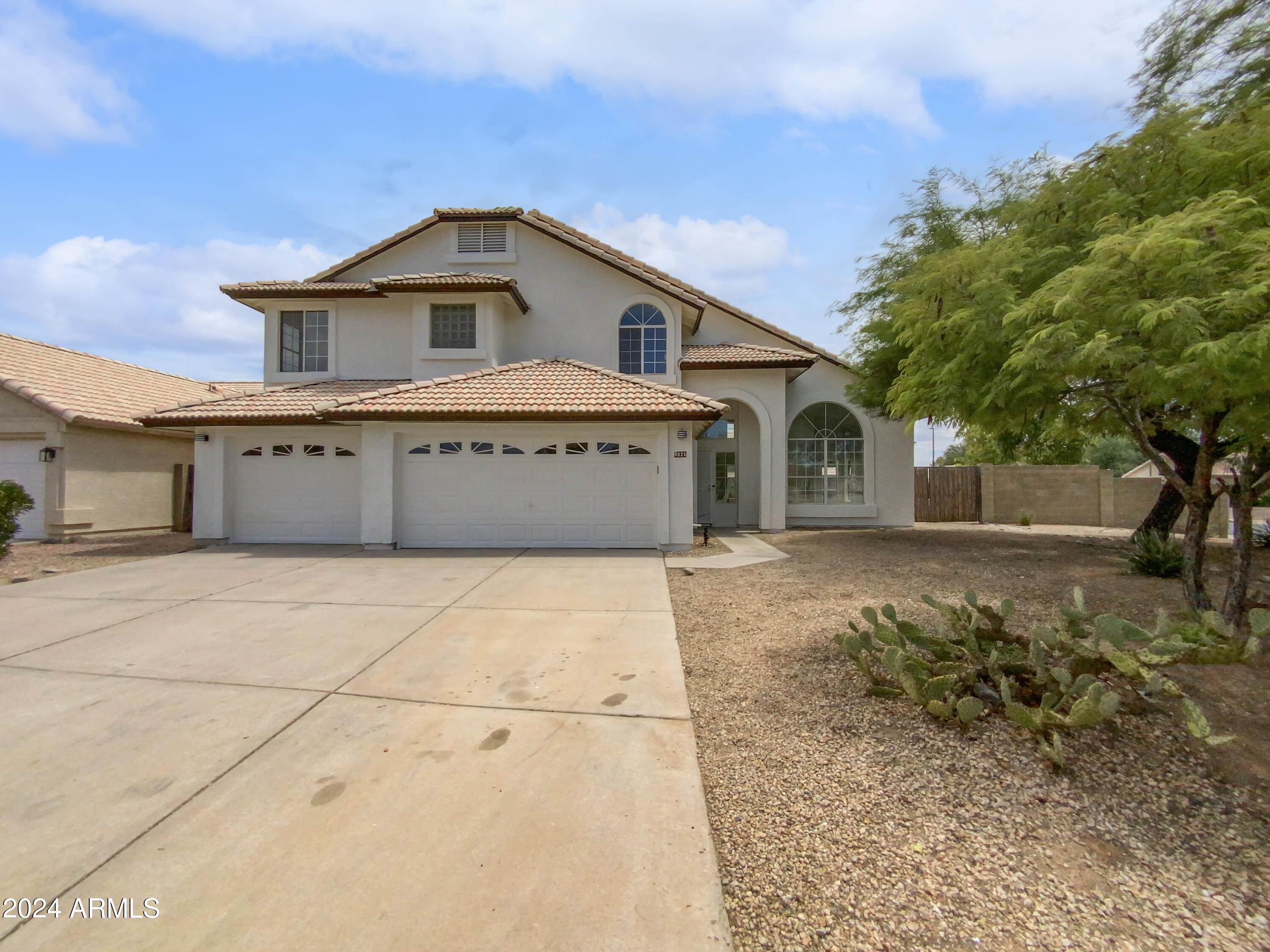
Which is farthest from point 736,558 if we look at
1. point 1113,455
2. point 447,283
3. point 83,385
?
point 1113,455

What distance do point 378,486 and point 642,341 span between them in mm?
7356

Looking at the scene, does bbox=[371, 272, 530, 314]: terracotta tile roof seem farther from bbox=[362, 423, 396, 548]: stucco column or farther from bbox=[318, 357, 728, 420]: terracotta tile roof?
bbox=[362, 423, 396, 548]: stucco column

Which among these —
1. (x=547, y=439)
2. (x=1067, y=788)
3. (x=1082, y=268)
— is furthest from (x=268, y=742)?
(x=547, y=439)

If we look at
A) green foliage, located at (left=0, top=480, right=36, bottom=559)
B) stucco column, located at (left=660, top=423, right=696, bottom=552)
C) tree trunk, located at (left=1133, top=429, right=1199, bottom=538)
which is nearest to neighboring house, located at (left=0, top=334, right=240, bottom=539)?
green foliage, located at (left=0, top=480, right=36, bottom=559)

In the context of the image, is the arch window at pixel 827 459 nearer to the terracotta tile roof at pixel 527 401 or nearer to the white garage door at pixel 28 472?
the terracotta tile roof at pixel 527 401

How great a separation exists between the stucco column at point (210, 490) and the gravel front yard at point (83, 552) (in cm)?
56

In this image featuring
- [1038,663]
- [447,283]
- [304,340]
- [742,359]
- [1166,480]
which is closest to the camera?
[1038,663]

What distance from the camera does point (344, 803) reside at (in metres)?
3.25

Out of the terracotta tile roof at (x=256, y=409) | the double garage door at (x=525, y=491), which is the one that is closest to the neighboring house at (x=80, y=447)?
the terracotta tile roof at (x=256, y=409)

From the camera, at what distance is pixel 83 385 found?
1661 centimetres

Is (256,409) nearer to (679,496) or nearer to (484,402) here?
(484,402)

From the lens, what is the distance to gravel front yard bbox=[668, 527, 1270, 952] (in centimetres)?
238

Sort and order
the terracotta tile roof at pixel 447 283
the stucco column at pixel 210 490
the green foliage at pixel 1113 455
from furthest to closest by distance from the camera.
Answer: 1. the green foliage at pixel 1113 455
2. the terracotta tile roof at pixel 447 283
3. the stucco column at pixel 210 490

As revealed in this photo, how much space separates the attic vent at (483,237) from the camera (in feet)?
50.7
